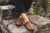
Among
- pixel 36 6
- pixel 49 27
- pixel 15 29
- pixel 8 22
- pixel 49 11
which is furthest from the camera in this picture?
pixel 49 11

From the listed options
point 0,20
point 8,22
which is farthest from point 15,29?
point 0,20

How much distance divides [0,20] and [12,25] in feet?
1.46

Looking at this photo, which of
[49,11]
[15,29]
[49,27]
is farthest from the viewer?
[49,11]

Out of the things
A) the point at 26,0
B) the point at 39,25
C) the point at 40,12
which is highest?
the point at 26,0

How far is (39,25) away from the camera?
1.57m

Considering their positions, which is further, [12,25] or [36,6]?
[36,6]

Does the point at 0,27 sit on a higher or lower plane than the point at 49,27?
lower

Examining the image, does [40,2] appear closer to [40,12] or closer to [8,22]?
[40,12]

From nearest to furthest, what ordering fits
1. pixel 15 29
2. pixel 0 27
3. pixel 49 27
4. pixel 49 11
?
pixel 15 29 < pixel 49 27 < pixel 0 27 < pixel 49 11

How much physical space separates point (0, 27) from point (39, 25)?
0.78 meters

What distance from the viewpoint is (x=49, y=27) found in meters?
1.64

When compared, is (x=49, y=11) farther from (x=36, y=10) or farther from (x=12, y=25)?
(x=12, y=25)

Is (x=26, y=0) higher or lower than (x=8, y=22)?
higher

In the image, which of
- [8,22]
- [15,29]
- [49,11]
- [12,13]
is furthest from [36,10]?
[15,29]
